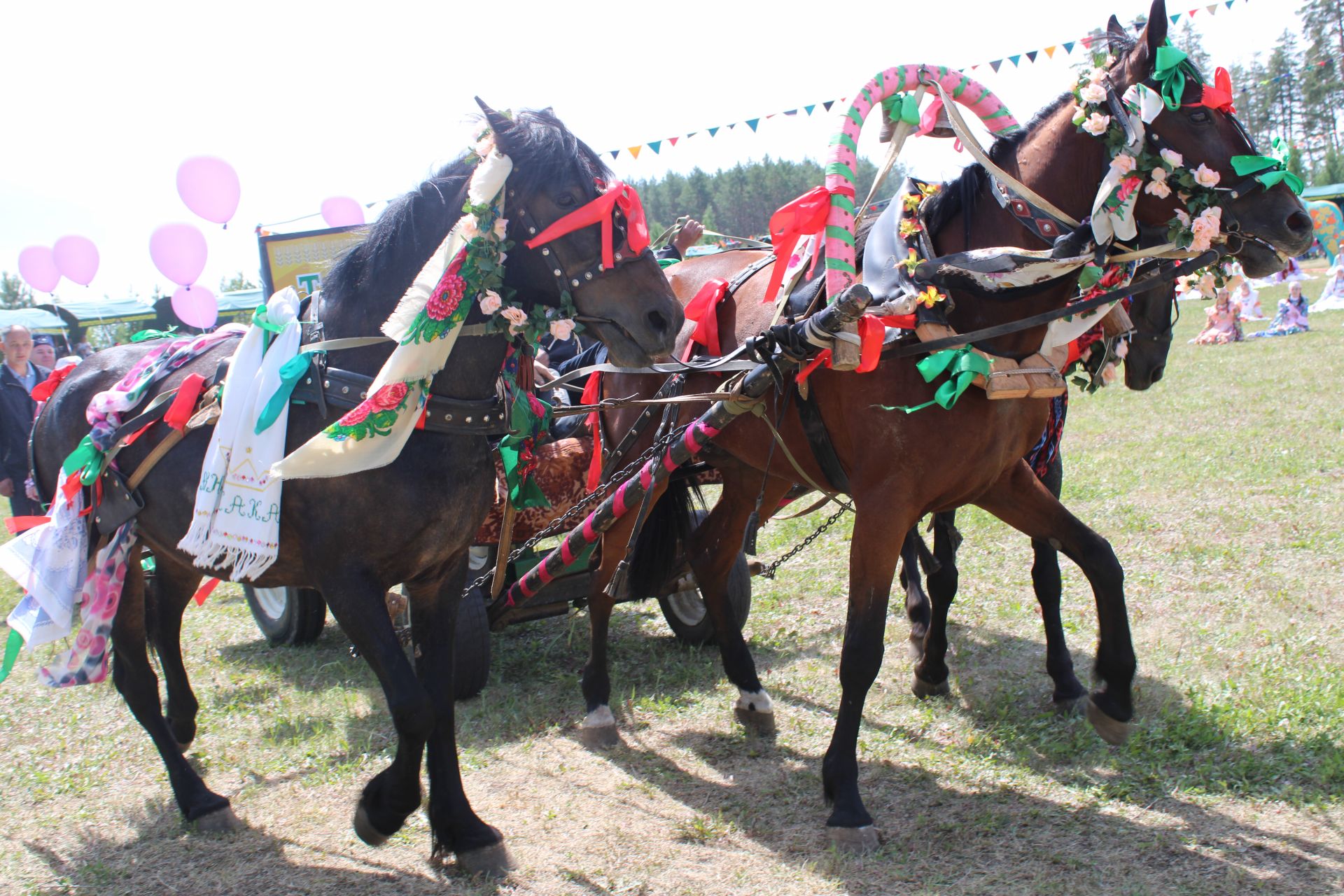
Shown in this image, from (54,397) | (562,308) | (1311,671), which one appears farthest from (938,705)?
(54,397)

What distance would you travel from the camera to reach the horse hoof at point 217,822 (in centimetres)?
363

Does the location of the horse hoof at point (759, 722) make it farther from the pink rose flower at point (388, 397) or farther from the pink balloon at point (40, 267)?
the pink balloon at point (40, 267)

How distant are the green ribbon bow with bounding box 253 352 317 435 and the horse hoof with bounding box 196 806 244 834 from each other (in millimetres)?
1576

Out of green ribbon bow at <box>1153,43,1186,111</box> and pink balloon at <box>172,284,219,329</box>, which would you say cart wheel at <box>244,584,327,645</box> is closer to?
pink balloon at <box>172,284,219,329</box>

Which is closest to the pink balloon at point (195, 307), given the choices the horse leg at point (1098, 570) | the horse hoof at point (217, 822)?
the horse hoof at point (217, 822)

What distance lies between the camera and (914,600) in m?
5.05

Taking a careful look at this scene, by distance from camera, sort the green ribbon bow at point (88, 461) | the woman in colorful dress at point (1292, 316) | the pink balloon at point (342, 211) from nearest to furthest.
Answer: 1. the green ribbon bow at point (88, 461)
2. the pink balloon at point (342, 211)
3. the woman in colorful dress at point (1292, 316)

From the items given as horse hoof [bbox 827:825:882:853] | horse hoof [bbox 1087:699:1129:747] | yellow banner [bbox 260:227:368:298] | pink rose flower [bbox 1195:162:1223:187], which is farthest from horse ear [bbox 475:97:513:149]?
yellow banner [bbox 260:227:368:298]

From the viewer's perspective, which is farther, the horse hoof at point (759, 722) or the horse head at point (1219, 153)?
the horse hoof at point (759, 722)

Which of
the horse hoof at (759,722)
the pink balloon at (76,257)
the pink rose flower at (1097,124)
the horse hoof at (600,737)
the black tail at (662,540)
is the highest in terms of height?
the pink balloon at (76,257)

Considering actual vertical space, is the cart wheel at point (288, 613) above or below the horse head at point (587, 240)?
below

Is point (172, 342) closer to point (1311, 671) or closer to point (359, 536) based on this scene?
point (359, 536)

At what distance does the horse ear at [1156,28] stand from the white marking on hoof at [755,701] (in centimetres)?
278

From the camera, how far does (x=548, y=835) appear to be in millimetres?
3486
